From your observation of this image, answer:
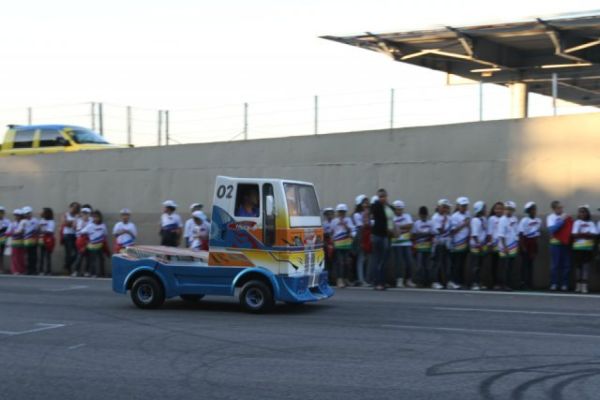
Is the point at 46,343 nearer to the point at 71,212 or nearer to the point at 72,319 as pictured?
the point at 72,319

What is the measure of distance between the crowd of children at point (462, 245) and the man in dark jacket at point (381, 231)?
0.14 feet

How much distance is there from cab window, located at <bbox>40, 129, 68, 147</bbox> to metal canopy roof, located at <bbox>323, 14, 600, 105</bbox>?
9114mm

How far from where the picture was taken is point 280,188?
12.7 meters

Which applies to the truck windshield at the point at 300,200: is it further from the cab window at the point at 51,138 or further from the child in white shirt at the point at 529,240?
the cab window at the point at 51,138

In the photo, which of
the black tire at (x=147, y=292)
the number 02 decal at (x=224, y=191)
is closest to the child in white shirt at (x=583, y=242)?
the number 02 decal at (x=224, y=191)

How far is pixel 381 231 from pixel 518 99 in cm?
1070

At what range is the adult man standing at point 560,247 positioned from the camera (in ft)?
55.3

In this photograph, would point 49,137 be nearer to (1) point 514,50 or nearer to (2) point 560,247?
(1) point 514,50

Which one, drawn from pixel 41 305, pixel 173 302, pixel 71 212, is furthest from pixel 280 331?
pixel 71 212

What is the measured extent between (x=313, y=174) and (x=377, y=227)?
199 inches

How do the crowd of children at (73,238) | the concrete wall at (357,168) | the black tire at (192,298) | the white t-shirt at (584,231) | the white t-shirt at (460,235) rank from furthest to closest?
the crowd of children at (73,238) → the concrete wall at (357,168) → the white t-shirt at (460,235) → the white t-shirt at (584,231) → the black tire at (192,298)

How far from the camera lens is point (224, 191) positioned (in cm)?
1303

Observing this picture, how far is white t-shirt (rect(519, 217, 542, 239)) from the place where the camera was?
17.2 metres

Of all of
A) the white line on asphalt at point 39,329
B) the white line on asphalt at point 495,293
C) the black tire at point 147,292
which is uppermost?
the black tire at point 147,292
